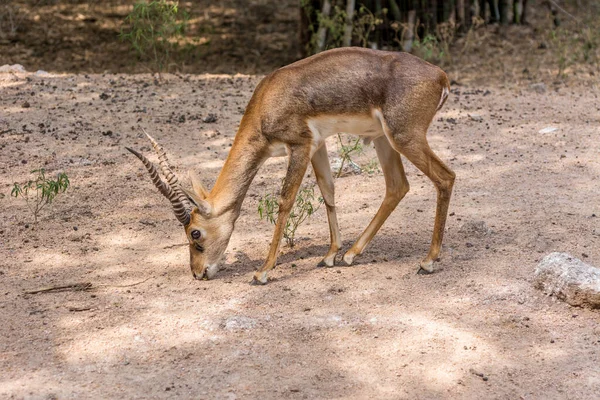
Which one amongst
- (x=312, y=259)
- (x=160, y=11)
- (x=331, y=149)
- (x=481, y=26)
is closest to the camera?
(x=312, y=259)

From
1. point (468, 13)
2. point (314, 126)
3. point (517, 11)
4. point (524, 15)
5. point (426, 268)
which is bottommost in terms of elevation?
point (524, 15)

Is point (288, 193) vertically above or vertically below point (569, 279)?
above

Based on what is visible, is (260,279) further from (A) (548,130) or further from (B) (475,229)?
(A) (548,130)

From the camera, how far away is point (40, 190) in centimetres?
782

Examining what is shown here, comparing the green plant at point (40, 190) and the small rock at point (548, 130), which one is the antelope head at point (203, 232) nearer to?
the green plant at point (40, 190)

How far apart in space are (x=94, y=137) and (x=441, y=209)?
174 inches

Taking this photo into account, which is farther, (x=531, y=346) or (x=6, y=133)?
A: (x=6, y=133)

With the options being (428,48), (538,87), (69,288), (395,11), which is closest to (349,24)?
(395,11)

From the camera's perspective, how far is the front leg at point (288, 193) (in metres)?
6.05

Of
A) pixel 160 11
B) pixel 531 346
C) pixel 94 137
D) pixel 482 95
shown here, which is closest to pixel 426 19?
pixel 482 95

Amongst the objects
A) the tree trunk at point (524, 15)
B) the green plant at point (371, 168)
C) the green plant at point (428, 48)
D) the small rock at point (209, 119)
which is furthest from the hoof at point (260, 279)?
the tree trunk at point (524, 15)

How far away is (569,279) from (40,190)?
15.3ft

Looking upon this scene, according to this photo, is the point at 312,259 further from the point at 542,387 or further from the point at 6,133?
the point at 6,133

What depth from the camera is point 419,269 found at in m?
6.16
